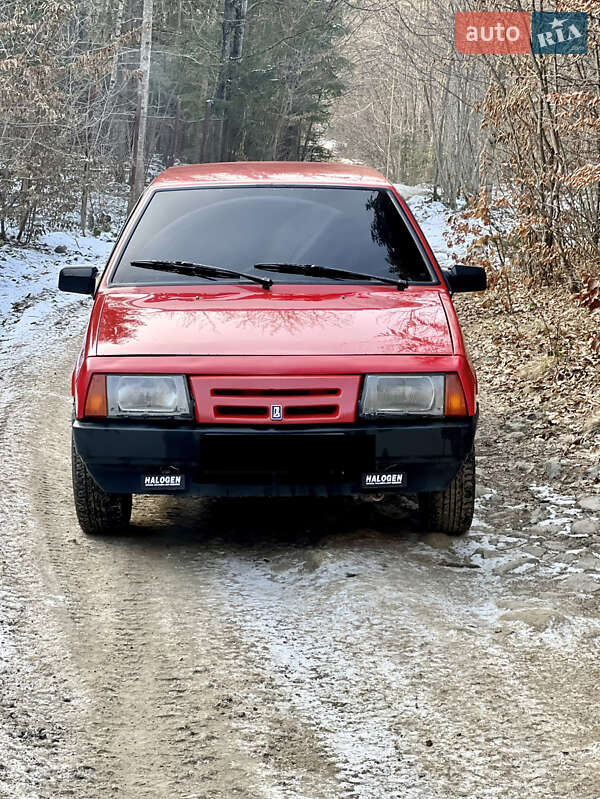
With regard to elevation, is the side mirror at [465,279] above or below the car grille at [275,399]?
above

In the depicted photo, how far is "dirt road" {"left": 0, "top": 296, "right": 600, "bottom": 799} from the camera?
9.61 ft

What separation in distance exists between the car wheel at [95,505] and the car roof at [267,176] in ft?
6.46

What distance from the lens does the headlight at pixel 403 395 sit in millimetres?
4336

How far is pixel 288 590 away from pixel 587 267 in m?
7.43

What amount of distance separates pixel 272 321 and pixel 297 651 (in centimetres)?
159

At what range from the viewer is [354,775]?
2.90 meters

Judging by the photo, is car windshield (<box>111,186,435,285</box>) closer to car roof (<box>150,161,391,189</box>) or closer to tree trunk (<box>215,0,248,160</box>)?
car roof (<box>150,161,391,189</box>)

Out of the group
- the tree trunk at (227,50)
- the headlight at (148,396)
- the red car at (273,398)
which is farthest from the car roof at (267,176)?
the tree trunk at (227,50)

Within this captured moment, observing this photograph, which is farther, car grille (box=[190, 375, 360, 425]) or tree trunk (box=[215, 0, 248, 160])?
tree trunk (box=[215, 0, 248, 160])

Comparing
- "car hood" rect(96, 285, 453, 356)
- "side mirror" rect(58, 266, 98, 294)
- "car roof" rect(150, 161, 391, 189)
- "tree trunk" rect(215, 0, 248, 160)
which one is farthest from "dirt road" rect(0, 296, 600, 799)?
"tree trunk" rect(215, 0, 248, 160)

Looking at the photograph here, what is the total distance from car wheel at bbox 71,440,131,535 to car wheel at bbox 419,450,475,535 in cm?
150

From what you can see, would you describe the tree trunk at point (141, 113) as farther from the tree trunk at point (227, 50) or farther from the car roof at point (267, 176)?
→ the car roof at point (267, 176)

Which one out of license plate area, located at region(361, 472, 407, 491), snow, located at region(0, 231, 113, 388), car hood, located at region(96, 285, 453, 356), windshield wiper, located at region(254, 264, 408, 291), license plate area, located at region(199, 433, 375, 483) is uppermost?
windshield wiper, located at region(254, 264, 408, 291)

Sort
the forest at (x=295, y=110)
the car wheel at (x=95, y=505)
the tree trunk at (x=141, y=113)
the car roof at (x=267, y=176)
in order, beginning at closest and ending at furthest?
the car wheel at (x=95, y=505), the car roof at (x=267, y=176), the forest at (x=295, y=110), the tree trunk at (x=141, y=113)
